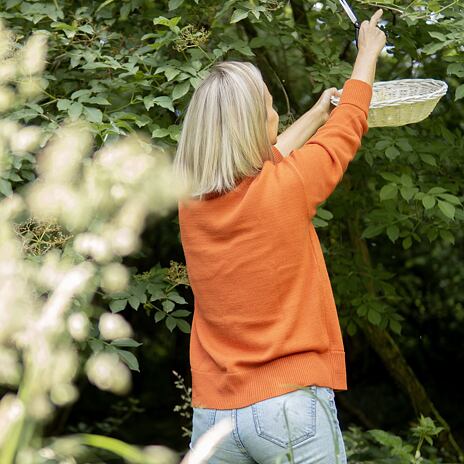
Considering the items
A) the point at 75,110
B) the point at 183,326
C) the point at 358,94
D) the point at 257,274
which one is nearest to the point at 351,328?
the point at 183,326

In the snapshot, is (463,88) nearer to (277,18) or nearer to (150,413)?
(277,18)

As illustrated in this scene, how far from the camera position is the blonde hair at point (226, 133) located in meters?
1.94

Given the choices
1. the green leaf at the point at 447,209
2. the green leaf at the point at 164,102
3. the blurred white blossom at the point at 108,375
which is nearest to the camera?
the blurred white blossom at the point at 108,375

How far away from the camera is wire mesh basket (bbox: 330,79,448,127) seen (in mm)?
2314

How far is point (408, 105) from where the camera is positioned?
232 cm

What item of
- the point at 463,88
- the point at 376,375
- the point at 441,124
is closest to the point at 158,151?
the point at 463,88

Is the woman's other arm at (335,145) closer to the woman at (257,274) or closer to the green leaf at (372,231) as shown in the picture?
the woman at (257,274)

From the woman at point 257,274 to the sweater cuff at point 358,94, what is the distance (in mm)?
67

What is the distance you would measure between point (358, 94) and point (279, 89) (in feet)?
5.81

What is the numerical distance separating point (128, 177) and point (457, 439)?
5139 millimetres

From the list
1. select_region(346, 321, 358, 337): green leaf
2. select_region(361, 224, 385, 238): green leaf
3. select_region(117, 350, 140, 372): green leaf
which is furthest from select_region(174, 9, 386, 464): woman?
select_region(346, 321, 358, 337): green leaf

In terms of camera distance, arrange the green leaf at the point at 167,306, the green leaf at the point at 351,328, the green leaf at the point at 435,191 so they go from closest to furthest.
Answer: the green leaf at the point at 167,306 < the green leaf at the point at 435,191 < the green leaf at the point at 351,328

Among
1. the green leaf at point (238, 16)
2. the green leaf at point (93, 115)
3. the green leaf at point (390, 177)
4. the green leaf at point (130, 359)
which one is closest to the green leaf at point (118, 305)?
the green leaf at point (130, 359)

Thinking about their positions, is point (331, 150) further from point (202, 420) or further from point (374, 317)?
point (374, 317)
